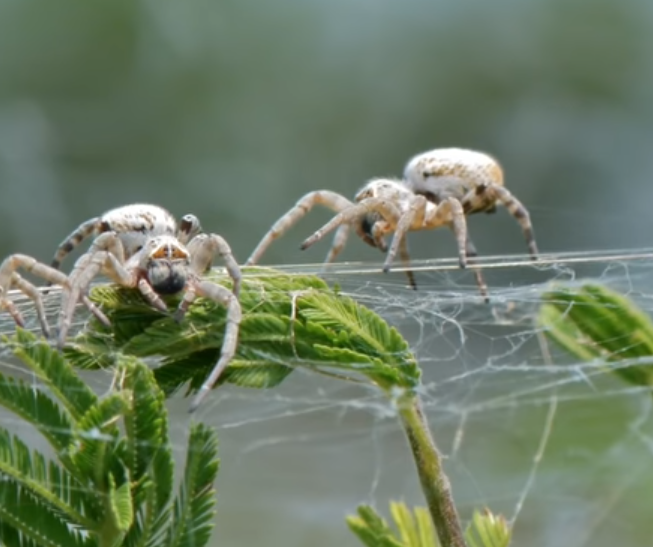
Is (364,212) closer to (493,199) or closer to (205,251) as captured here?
(493,199)

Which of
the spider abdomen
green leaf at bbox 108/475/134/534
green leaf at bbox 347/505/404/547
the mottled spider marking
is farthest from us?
the spider abdomen

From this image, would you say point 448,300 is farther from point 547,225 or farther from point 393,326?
point 547,225

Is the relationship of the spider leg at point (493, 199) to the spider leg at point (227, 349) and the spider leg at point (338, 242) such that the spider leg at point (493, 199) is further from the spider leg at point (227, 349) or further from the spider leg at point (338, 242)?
the spider leg at point (227, 349)

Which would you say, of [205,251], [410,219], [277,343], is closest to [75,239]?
[205,251]

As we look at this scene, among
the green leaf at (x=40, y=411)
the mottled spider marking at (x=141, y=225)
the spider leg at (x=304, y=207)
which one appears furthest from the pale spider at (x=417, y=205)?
the green leaf at (x=40, y=411)

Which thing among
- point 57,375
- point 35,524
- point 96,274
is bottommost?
point 35,524

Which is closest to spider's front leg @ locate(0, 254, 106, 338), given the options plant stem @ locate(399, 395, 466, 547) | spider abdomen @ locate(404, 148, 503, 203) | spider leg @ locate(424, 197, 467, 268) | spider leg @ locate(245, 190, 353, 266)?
plant stem @ locate(399, 395, 466, 547)

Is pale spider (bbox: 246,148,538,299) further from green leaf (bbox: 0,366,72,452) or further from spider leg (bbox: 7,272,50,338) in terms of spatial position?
green leaf (bbox: 0,366,72,452)
